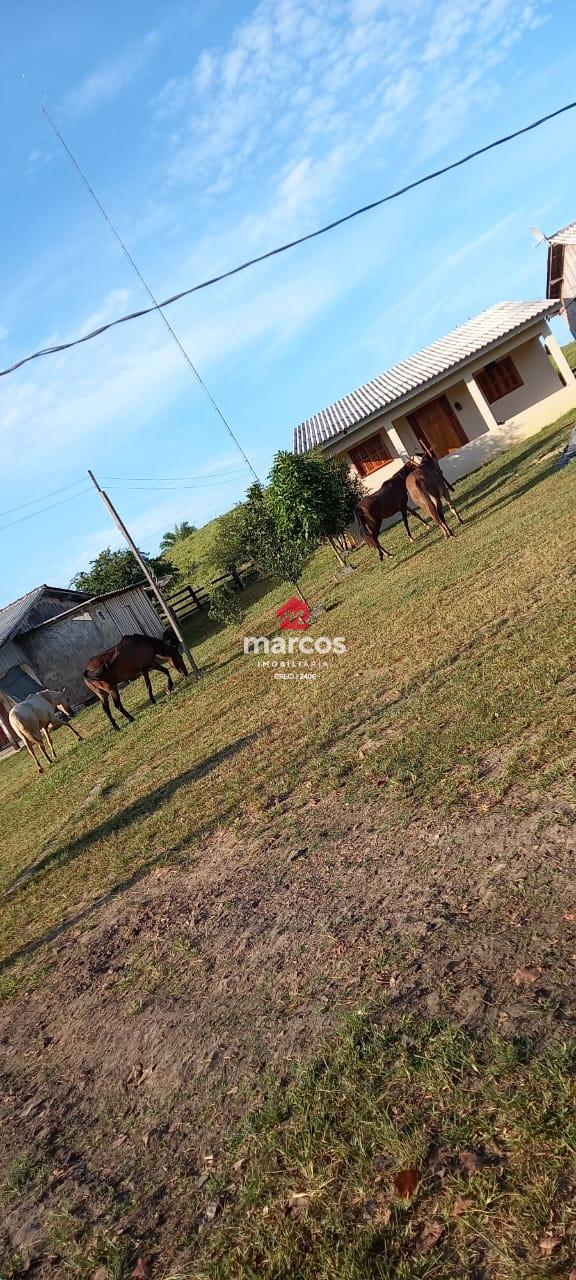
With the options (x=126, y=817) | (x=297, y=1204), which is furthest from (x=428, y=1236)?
(x=126, y=817)

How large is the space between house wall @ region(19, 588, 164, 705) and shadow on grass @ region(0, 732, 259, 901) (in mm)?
18016

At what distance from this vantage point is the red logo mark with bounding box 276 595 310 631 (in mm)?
17016

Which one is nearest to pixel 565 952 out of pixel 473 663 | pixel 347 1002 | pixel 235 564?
pixel 347 1002

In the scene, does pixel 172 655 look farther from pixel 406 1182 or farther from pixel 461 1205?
pixel 461 1205

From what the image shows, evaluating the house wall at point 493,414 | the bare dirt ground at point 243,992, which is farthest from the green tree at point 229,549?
the bare dirt ground at point 243,992

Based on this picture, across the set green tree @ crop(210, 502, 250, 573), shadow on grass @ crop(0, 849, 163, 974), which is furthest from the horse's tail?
green tree @ crop(210, 502, 250, 573)

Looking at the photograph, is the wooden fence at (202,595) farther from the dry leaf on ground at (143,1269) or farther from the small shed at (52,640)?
the dry leaf on ground at (143,1269)

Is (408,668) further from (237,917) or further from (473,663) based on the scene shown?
(237,917)

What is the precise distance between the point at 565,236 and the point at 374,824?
36381 mm

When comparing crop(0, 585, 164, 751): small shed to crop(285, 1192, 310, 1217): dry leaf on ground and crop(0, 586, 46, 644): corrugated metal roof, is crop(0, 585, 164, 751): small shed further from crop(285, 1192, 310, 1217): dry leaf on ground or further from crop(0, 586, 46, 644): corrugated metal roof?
crop(285, 1192, 310, 1217): dry leaf on ground

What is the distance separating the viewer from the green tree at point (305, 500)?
2047 cm

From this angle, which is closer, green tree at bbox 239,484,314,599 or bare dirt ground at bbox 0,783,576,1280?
bare dirt ground at bbox 0,783,576,1280

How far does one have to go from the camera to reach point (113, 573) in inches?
1405

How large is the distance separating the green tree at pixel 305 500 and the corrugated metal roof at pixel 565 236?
20.7 m
